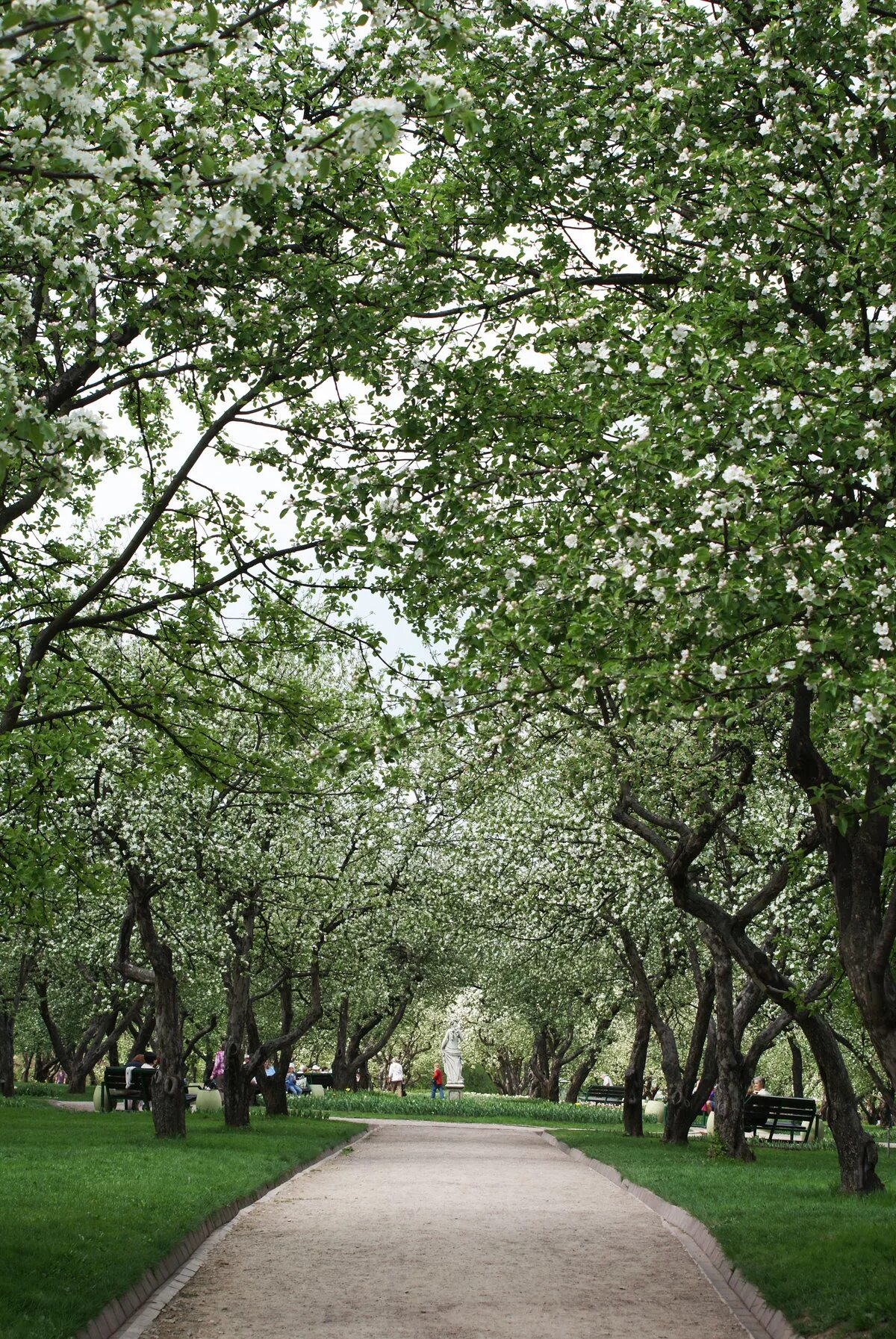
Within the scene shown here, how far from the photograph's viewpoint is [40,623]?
12.8m

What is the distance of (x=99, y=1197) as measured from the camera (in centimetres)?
1309

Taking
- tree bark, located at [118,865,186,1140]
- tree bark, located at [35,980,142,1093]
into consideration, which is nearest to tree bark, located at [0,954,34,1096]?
tree bark, located at [35,980,142,1093]

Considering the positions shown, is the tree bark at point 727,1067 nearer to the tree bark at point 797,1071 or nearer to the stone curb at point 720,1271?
the stone curb at point 720,1271

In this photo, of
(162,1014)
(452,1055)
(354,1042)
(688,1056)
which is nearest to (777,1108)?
(688,1056)

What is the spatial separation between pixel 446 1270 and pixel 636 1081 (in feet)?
65.0

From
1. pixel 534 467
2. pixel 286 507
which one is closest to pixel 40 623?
pixel 286 507

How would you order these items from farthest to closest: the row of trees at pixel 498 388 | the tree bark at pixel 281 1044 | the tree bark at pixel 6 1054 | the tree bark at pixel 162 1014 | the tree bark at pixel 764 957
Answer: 1. the tree bark at pixel 6 1054
2. the tree bark at pixel 281 1044
3. the tree bark at pixel 162 1014
4. the tree bark at pixel 764 957
5. the row of trees at pixel 498 388

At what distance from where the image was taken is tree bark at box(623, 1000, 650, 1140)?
29234 mm

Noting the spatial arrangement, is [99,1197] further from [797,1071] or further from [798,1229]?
[797,1071]

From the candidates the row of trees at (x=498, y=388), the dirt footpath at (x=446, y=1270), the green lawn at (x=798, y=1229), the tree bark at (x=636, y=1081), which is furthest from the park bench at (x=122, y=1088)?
the row of trees at (x=498, y=388)

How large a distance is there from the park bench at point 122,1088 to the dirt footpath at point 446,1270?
1561 centimetres

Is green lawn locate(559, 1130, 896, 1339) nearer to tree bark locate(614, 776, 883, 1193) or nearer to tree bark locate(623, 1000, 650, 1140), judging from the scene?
tree bark locate(614, 776, 883, 1193)

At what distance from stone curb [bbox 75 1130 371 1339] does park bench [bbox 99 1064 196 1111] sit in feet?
63.0

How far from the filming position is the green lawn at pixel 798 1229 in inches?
348
